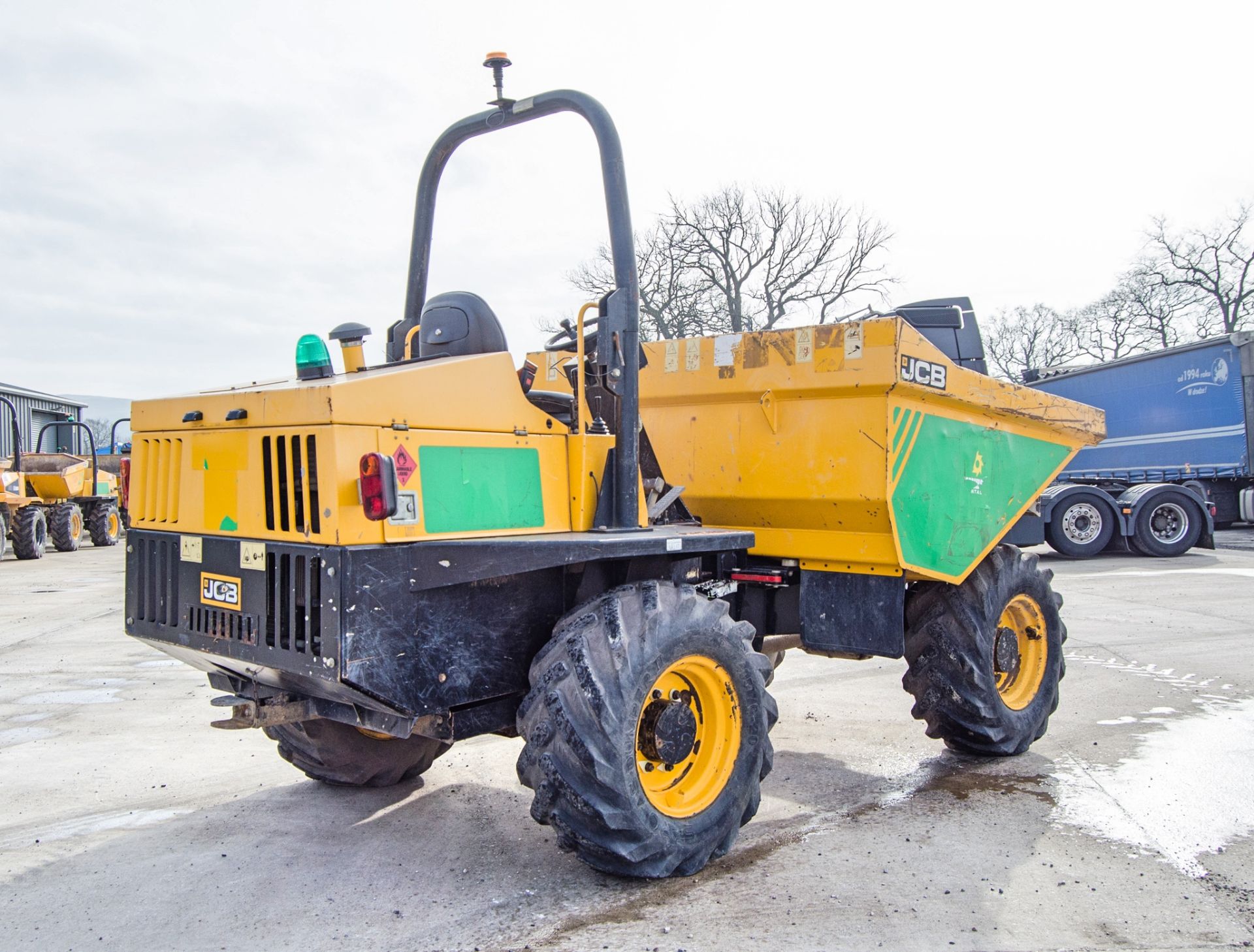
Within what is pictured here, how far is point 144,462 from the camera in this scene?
13.3 ft

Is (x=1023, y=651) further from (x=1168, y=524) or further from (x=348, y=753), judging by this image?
(x=1168, y=524)

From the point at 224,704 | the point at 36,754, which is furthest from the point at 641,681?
the point at 36,754

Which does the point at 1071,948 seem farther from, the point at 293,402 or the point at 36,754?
the point at 36,754

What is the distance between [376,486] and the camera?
3.21 metres

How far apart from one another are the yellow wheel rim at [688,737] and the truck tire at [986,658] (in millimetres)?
1710

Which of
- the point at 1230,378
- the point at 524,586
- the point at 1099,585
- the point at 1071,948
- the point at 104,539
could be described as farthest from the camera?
the point at 104,539

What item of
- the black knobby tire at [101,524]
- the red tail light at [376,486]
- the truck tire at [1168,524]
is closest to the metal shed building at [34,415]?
the black knobby tire at [101,524]

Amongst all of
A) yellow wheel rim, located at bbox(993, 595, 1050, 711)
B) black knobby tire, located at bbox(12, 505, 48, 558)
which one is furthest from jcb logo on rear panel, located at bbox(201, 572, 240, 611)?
black knobby tire, located at bbox(12, 505, 48, 558)

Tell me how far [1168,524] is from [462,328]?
16.2m

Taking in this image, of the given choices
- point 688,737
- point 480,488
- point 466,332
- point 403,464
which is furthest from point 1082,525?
point 403,464

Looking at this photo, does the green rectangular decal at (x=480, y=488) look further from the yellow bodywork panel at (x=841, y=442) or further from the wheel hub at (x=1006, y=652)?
the wheel hub at (x=1006, y=652)

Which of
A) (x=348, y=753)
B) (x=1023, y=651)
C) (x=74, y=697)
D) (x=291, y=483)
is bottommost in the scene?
(x=74, y=697)

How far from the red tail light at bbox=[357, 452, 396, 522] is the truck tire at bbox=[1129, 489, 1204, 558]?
16301 mm

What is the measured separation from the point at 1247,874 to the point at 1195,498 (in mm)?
14831
